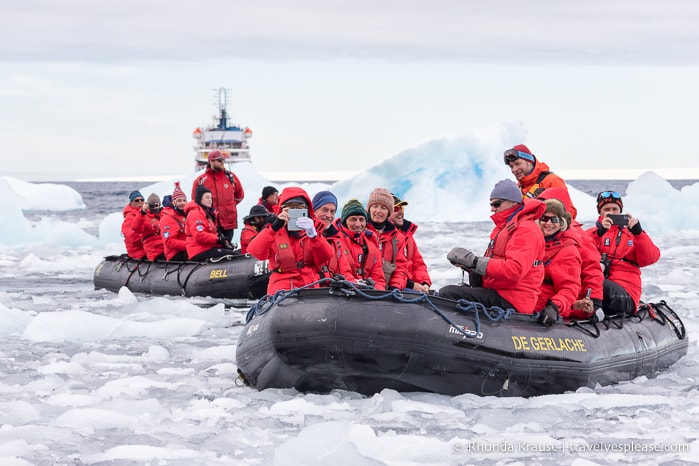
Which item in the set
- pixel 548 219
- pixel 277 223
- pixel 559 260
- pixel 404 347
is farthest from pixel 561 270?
pixel 277 223

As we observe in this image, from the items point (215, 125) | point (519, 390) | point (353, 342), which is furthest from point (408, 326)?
point (215, 125)

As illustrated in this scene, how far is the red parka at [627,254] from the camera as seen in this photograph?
7.98 metres

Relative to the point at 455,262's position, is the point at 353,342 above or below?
below

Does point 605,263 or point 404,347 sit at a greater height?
point 605,263

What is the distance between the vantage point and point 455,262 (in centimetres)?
657

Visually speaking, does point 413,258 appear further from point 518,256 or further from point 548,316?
point 518,256

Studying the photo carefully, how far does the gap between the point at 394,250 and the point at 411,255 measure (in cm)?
31

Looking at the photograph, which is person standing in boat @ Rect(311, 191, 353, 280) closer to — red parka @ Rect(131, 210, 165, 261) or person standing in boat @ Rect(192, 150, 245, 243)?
person standing in boat @ Rect(192, 150, 245, 243)

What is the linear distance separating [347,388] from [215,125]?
5159 centimetres

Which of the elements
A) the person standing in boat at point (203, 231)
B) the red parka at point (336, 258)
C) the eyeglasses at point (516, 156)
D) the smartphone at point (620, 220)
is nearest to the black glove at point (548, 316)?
the red parka at point (336, 258)

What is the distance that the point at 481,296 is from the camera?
21.9ft

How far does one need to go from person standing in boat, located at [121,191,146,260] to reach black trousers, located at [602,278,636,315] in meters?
7.63

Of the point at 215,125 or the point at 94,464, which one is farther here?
the point at 215,125

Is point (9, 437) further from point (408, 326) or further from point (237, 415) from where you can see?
point (408, 326)
